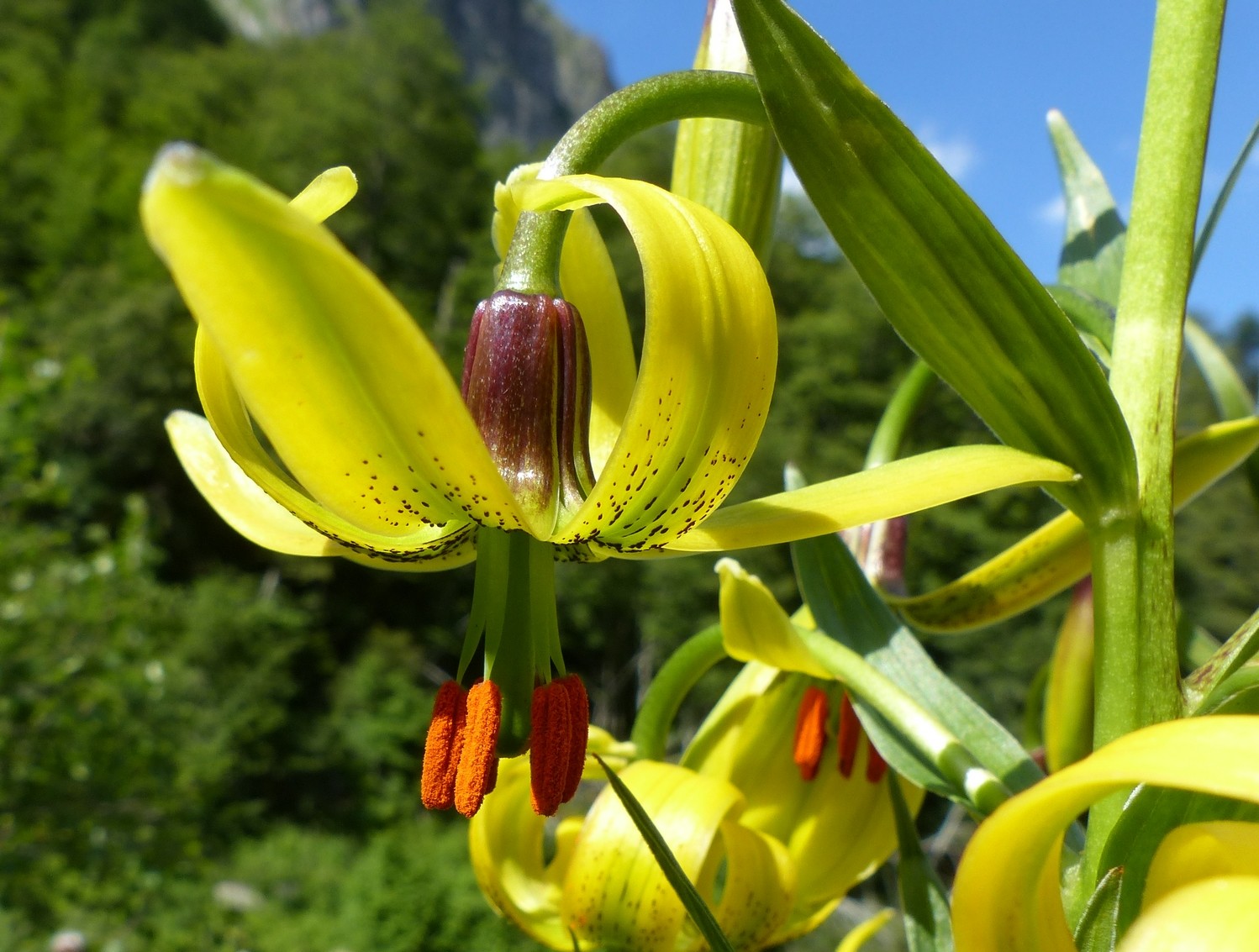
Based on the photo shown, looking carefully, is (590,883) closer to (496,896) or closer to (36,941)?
(496,896)

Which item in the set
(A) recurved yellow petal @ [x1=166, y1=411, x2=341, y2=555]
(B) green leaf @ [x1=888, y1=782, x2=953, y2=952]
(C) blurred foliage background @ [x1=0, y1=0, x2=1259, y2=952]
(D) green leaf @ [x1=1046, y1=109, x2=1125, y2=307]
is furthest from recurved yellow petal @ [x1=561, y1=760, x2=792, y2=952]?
(C) blurred foliage background @ [x1=0, y1=0, x2=1259, y2=952]

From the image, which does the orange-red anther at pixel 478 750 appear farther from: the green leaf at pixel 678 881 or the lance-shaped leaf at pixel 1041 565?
the lance-shaped leaf at pixel 1041 565

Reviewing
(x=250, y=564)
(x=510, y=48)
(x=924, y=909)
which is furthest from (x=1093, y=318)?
(x=510, y=48)

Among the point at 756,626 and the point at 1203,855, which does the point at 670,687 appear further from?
the point at 1203,855

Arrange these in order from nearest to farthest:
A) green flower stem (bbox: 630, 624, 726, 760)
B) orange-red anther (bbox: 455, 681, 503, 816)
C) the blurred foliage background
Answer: orange-red anther (bbox: 455, 681, 503, 816) < green flower stem (bbox: 630, 624, 726, 760) < the blurred foliage background

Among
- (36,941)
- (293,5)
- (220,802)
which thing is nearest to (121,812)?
(36,941)

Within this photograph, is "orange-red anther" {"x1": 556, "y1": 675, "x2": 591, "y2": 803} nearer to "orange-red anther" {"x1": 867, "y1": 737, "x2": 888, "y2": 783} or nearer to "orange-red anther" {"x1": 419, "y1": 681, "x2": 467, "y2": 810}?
"orange-red anther" {"x1": 419, "y1": 681, "x2": 467, "y2": 810}
